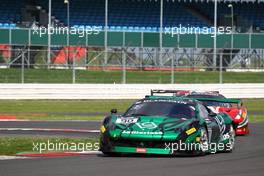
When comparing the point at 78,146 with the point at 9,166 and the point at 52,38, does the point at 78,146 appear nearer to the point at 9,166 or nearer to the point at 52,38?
the point at 9,166

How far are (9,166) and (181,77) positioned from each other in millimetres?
28950

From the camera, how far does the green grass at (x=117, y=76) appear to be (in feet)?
116

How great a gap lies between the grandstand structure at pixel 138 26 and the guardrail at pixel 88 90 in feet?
12.8

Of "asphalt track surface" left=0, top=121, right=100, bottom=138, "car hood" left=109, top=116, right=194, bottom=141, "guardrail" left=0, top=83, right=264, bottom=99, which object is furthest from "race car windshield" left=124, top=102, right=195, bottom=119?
"guardrail" left=0, top=83, right=264, bottom=99

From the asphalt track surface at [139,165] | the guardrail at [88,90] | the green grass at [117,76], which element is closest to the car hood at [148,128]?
the asphalt track surface at [139,165]

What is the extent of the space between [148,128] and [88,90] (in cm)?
2288

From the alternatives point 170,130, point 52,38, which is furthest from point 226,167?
point 52,38

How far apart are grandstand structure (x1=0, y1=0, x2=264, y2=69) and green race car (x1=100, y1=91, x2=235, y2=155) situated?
27109 mm

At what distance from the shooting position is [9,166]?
427 inches

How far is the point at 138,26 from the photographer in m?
52.9

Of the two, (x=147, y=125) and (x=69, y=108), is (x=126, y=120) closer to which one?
(x=147, y=125)

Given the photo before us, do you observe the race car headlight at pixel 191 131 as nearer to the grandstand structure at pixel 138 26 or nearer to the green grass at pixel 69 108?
the green grass at pixel 69 108

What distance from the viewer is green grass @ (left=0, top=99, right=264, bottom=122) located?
1023 inches

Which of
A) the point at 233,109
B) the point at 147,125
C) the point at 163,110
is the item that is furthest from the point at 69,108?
the point at 147,125
